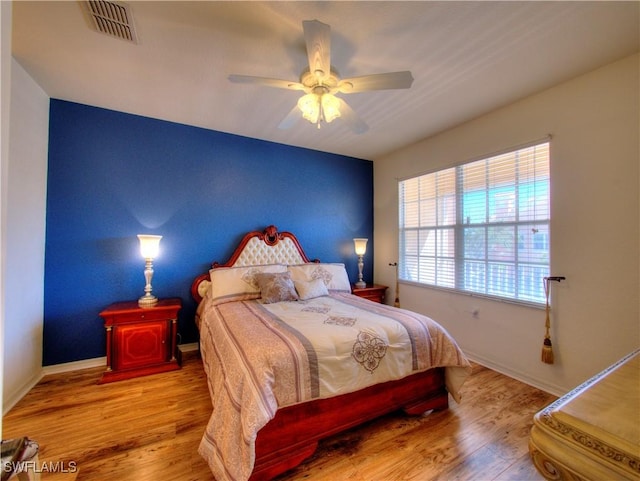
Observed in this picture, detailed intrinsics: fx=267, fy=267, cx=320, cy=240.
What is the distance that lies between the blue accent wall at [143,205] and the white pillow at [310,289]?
99 centimetres

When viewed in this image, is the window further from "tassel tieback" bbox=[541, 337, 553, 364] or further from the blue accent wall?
the blue accent wall

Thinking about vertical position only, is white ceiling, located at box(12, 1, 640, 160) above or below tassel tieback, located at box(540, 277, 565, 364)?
above

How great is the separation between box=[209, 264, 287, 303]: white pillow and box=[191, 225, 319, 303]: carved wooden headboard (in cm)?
39

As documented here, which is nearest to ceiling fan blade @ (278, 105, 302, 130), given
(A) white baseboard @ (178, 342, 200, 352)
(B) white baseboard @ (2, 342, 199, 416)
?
(A) white baseboard @ (178, 342, 200, 352)

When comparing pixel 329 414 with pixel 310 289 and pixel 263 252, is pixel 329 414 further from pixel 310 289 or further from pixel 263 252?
pixel 263 252

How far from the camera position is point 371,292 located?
399cm

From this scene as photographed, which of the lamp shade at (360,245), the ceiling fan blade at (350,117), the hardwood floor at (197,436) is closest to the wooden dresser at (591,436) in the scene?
the hardwood floor at (197,436)

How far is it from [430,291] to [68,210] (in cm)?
429

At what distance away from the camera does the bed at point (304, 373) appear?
145 centimetres

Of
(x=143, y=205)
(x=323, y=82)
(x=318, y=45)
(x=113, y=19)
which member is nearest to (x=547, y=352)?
(x=323, y=82)

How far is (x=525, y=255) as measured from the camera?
2.64m

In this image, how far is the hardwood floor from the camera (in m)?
1.57

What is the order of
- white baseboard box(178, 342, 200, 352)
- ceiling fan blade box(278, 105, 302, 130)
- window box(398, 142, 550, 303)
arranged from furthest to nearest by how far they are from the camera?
white baseboard box(178, 342, 200, 352) → window box(398, 142, 550, 303) → ceiling fan blade box(278, 105, 302, 130)

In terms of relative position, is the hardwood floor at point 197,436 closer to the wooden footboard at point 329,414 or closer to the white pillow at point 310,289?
the wooden footboard at point 329,414
